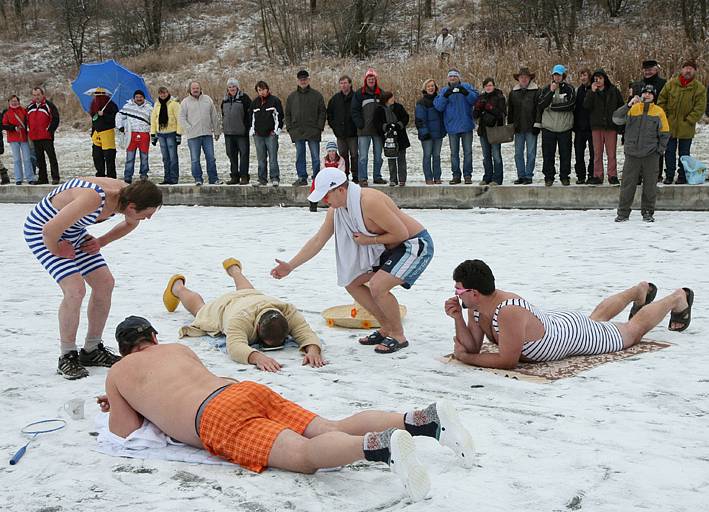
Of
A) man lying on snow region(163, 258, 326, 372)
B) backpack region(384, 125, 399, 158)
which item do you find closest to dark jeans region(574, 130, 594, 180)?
backpack region(384, 125, 399, 158)

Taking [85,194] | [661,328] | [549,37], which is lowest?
[661,328]

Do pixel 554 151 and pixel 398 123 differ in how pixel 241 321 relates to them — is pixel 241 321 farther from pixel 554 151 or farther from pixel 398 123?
pixel 554 151

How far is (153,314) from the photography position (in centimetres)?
721

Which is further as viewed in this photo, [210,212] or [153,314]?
[210,212]

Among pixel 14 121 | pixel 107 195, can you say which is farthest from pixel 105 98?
pixel 107 195

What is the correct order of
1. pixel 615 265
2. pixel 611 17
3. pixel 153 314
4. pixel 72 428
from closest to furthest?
pixel 72 428 < pixel 153 314 < pixel 615 265 < pixel 611 17

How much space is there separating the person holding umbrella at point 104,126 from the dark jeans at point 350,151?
426 cm

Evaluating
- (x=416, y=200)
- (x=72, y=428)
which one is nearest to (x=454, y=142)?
(x=416, y=200)

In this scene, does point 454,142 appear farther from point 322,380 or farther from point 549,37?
point 549,37

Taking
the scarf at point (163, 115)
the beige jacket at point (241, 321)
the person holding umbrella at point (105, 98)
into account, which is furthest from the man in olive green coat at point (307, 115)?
the beige jacket at point (241, 321)

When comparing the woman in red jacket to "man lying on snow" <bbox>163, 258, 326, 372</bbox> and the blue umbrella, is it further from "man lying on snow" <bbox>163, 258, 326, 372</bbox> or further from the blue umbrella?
"man lying on snow" <bbox>163, 258, 326, 372</bbox>

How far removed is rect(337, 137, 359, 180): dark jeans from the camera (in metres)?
13.4

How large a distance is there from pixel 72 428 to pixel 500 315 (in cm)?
261

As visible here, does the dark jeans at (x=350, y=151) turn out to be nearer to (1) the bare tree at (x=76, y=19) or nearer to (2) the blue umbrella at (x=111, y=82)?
(2) the blue umbrella at (x=111, y=82)
